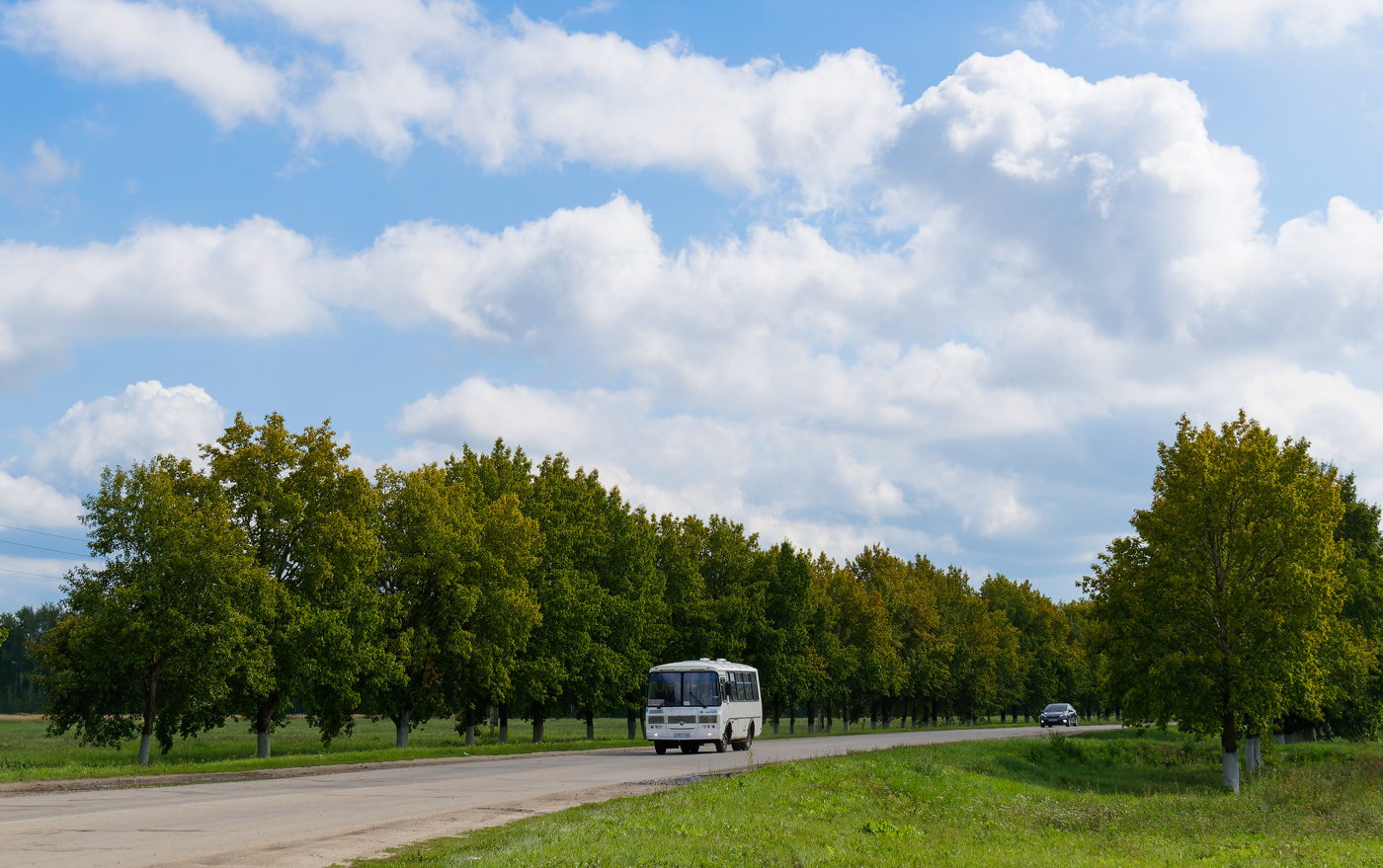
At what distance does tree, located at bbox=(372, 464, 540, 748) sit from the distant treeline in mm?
103

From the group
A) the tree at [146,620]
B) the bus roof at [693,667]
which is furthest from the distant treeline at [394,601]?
the bus roof at [693,667]

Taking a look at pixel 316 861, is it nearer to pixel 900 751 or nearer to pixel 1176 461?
pixel 900 751

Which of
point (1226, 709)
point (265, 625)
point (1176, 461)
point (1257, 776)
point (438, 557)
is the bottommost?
point (1257, 776)

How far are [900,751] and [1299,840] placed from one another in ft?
61.3

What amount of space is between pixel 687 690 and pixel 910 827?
22.3 m

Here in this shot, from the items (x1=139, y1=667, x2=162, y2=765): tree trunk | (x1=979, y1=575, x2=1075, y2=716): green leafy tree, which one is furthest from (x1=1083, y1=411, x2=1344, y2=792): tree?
(x1=979, y1=575, x2=1075, y2=716): green leafy tree

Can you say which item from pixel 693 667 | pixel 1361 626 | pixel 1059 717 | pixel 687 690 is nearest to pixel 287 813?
pixel 687 690

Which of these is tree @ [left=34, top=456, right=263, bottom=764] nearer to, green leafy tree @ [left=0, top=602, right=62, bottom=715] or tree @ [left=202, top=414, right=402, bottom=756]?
tree @ [left=202, top=414, right=402, bottom=756]

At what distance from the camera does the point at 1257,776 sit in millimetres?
38344

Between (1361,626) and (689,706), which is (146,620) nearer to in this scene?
(689,706)

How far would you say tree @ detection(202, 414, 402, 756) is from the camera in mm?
37531

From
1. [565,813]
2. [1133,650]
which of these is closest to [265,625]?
[565,813]

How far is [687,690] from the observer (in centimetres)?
3853

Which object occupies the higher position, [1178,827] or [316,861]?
[316,861]
